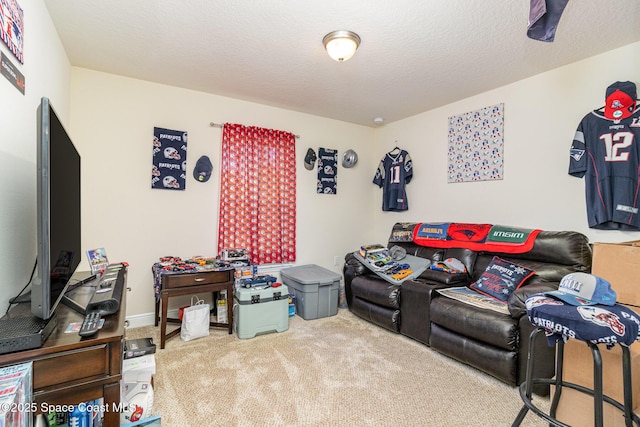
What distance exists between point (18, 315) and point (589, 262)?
3.31m

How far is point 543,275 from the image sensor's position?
7.78 feet

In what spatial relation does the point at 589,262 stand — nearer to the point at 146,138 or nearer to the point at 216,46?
the point at 216,46

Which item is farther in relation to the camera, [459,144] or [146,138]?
[459,144]

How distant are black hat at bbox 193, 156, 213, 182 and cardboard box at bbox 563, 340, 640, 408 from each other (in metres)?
3.11

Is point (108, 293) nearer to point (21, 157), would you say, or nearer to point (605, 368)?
point (21, 157)

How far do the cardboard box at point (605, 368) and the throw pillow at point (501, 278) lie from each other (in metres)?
0.94

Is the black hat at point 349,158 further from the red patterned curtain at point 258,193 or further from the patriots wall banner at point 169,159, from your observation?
the patriots wall banner at point 169,159

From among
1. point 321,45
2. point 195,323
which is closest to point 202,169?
point 195,323

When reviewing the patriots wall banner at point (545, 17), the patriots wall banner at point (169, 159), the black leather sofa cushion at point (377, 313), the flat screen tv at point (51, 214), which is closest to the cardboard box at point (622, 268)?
the patriots wall banner at point (545, 17)

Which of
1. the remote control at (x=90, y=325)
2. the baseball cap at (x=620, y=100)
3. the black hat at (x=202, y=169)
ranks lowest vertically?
the remote control at (x=90, y=325)

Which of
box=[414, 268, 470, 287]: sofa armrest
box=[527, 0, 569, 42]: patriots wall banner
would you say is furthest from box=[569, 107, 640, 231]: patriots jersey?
box=[527, 0, 569, 42]: patriots wall banner

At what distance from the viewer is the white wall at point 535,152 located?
2.41 meters

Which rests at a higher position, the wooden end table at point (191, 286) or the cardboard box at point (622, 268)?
the cardboard box at point (622, 268)

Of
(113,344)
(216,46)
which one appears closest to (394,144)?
(216,46)
